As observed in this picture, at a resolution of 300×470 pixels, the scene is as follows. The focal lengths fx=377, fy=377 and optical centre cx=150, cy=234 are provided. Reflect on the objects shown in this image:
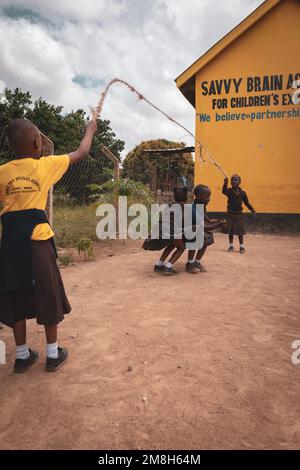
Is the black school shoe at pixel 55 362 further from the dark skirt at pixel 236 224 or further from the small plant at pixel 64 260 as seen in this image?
the dark skirt at pixel 236 224

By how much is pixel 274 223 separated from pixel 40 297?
333 inches

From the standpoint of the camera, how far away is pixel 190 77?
412 inches

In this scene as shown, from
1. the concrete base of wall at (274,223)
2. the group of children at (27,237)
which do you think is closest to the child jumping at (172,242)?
the group of children at (27,237)

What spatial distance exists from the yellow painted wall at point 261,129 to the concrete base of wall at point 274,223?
158mm

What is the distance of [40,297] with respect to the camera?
239 centimetres

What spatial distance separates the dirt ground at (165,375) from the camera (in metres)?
1.86

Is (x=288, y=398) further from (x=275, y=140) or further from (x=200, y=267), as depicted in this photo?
(x=275, y=140)

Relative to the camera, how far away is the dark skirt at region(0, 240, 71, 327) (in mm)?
2377

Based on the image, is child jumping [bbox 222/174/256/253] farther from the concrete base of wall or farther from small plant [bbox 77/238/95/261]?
the concrete base of wall

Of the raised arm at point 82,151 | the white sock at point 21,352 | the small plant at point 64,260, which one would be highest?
the raised arm at point 82,151

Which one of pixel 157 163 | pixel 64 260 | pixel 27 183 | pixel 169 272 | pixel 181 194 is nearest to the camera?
pixel 27 183

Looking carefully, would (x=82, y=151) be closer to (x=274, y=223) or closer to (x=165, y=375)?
(x=165, y=375)

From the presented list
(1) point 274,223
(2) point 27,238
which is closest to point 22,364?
(2) point 27,238

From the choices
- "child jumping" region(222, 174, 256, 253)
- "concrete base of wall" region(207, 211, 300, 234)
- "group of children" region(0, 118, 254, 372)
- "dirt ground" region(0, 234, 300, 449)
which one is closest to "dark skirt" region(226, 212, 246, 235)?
"child jumping" region(222, 174, 256, 253)
